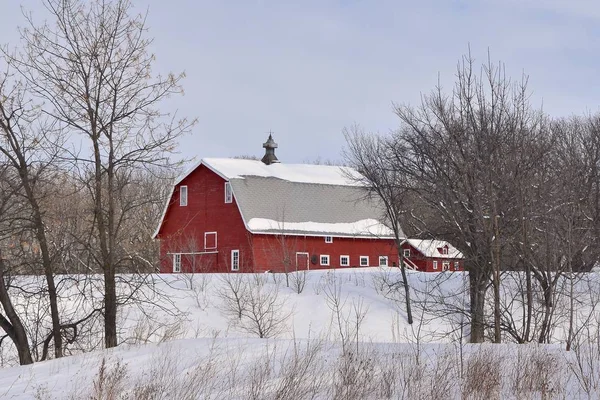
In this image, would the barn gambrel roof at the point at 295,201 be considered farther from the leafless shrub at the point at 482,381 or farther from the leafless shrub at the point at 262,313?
the leafless shrub at the point at 482,381

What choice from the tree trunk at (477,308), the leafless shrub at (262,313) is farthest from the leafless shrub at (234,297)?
the tree trunk at (477,308)

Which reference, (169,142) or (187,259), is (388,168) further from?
(187,259)

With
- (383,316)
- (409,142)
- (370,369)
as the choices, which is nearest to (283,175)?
(383,316)

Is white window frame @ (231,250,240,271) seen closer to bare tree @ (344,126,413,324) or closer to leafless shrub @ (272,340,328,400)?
bare tree @ (344,126,413,324)

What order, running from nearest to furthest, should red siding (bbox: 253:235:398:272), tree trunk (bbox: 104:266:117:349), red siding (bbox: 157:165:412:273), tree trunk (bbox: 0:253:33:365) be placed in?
1. tree trunk (bbox: 104:266:117:349)
2. tree trunk (bbox: 0:253:33:365)
3. red siding (bbox: 253:235:398:272)
4. red siding (bbox: 157:165:412:273)

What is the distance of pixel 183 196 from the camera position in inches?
1734

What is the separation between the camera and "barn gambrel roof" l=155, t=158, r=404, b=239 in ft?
133

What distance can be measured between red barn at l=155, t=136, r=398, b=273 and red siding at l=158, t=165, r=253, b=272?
0.05 metres

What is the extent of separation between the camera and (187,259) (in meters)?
40.7

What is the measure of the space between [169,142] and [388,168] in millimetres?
11253

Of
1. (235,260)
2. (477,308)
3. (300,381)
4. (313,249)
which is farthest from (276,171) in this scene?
(300,381)

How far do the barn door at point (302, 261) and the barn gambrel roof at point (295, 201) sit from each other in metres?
1.08

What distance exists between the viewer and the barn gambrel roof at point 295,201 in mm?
40625

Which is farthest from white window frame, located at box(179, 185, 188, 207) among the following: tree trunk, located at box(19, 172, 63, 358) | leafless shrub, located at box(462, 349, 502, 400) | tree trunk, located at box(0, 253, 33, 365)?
leafless shrub, located at box(462, 349, 502, 400)
